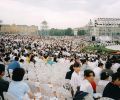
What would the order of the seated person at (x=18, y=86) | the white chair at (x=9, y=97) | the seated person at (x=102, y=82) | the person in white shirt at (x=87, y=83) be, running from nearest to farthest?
the white chair at (x=9, y=97) → the seated person at (x=18, y=86) → the person in white shirt at (x=87, y=83) → the seated person at (x=102, y=82)

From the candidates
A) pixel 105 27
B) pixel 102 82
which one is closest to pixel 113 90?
pixel 102 82

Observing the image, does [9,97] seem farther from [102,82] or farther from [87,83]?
[102,82]

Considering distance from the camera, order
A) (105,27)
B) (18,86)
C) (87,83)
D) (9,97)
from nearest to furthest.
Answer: (9,97) → (18,86) → (87,83) → (105,27)

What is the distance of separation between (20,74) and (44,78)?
260 inches

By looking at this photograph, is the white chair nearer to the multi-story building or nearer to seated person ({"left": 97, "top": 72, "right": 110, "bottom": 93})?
seated person ({"left": 97, "top": 72, "right": 110, "bottom": 93})

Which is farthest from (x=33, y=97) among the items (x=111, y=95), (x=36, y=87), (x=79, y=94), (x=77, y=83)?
(x=77, y=83)

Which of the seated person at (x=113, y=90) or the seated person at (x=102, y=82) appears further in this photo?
the seated person at (x=102, y=82)

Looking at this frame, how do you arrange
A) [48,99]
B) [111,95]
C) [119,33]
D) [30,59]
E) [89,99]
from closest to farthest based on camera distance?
[89,99] → [111,95] → [48,99] → [30,59] → [119,33]

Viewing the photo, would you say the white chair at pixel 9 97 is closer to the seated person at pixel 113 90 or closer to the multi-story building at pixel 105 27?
the seated person at pixel 113 90

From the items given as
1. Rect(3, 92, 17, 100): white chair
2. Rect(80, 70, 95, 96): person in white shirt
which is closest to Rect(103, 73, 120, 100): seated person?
Rect(80, 70, 95, 96): person in white shirt

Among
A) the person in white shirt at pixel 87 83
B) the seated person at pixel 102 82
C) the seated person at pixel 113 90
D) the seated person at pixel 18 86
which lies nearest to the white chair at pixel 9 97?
the seated person at pixel 18 86

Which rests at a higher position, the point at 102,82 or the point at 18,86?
the point at 18,86

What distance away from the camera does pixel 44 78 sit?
12516mm

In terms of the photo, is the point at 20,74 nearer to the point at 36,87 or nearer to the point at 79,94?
the point at 79,94
